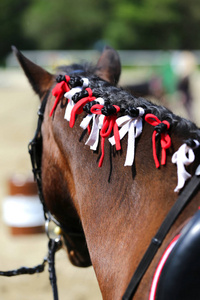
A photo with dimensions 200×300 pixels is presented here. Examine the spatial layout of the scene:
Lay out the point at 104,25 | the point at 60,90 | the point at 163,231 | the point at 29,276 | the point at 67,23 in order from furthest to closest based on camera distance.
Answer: the point at 67,23 < the point at 104,25 < the point at 29,276 < the point at 60,90 < the point at 163,231

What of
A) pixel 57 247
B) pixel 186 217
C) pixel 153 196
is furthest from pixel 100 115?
pixel 57 247

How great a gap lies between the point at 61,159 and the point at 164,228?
0.66m

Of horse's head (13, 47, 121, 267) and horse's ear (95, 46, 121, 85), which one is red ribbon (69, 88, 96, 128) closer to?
horse's head (13, 47, 121, 267)

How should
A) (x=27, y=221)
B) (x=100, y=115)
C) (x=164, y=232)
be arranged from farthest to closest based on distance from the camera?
(x=27, y=221)
(x=100, y=115)
(x=164, y=232)

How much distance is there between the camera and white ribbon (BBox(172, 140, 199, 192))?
1562 millimetres

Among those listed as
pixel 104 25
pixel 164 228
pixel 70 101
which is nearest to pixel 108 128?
pixel 70 101

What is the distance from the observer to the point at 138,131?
5.61 ft

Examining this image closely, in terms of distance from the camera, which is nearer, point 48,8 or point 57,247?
point 57,247

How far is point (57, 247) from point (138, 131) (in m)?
1.08

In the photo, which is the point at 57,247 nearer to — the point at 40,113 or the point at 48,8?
the point at 40,113

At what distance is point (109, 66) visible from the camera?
2482 millimetres

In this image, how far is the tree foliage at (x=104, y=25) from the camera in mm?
41969

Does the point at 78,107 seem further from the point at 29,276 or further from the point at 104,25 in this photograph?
the point at 104,25

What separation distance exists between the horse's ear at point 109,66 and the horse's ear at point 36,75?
0.28m
